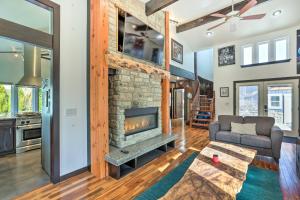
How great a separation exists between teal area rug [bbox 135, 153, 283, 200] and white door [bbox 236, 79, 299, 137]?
139 inches

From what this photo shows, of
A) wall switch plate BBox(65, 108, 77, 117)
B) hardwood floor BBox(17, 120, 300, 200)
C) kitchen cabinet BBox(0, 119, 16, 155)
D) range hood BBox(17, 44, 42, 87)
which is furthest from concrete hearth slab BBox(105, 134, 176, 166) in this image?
range hood BBox(17, 44, 42, 87)

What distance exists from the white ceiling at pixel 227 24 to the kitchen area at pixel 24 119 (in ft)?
13.2

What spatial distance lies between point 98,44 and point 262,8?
15.6 ft

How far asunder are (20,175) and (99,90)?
201 centimetres

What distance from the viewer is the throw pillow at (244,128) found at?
12.6 ft

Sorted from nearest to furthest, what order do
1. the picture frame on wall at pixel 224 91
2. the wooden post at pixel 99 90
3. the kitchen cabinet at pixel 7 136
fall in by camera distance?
the wooden post at pixel 99 90 → the kitchen cabinet at pixel 7 136 → the picture frame on wall at pixel 224 91

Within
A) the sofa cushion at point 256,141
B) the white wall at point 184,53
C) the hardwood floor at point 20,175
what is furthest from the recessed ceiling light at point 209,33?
the hardwood floor at point 20,175

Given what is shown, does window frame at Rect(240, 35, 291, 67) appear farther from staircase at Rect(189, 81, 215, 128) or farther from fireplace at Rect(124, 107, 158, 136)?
fireplace at Rect(124, 107, 158, 136)

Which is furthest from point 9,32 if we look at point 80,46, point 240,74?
point 240,74

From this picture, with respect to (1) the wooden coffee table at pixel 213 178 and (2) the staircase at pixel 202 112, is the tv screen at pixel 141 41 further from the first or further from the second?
(2) the staircase at pixel 202 112

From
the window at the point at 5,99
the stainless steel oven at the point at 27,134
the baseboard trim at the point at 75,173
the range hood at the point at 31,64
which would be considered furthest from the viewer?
the window at the point at 5,99

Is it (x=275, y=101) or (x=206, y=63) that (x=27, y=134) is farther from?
(x=206, y=63)

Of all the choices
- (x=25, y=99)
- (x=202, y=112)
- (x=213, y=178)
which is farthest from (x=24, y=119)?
(x=202, y=112)

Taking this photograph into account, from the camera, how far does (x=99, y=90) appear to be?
2.63m
